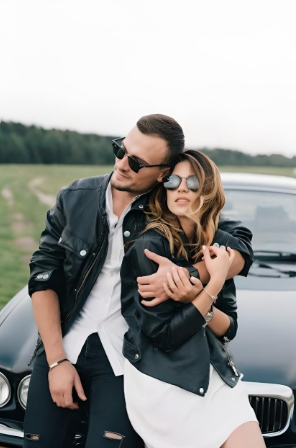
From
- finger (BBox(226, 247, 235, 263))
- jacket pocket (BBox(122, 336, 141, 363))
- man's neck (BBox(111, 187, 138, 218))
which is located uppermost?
man's neck (BBox(111, 187, 138, 218))

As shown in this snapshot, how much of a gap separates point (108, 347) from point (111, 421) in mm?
266

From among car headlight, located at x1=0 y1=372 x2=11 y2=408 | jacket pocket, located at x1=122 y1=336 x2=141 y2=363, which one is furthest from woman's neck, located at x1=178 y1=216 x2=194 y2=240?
car headlight, located at x1=0 y1=372 x2=11 y2=408

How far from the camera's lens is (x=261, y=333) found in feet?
9.52

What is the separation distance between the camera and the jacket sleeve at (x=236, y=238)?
232 centimetres

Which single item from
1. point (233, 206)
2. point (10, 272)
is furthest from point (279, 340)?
point (10, 272)

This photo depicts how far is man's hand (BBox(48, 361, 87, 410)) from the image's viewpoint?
2262 mm

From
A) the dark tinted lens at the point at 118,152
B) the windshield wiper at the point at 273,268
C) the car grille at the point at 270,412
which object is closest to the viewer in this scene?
the dark tinted lens at the point at 118,152

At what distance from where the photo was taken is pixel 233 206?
414 centimetres

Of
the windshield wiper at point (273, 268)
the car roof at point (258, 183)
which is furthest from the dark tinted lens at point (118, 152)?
the car roof at point (258, 183)

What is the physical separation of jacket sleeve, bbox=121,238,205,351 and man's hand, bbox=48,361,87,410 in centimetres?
36

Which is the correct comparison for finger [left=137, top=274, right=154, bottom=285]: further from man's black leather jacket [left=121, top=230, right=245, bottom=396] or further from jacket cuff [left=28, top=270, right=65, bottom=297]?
jacket cuff [left=28, top=270, right=65, bottom=297]

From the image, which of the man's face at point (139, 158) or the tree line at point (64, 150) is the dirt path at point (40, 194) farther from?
the man's face at point (139, 158)

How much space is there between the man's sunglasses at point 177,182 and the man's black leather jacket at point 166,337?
18 centimetres

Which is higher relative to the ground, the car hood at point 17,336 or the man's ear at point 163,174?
the man's ear at point 163,174
